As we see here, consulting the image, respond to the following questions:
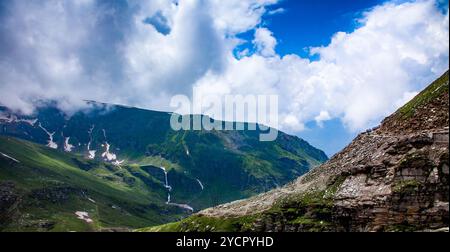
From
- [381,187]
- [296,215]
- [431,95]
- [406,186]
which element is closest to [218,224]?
[296,215]

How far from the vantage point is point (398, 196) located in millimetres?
98500

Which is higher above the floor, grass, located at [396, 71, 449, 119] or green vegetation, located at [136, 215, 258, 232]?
grass, located at [396, 71, 449, 119]

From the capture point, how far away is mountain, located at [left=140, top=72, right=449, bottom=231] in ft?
310

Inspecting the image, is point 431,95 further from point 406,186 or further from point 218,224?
point 218,224

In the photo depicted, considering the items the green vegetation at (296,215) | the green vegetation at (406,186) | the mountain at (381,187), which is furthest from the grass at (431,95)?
the green vegetation at (406,186)

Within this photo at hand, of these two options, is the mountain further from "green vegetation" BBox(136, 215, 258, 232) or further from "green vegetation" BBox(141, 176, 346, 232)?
"green vegetation" BBox(136, 215, 258, 232)

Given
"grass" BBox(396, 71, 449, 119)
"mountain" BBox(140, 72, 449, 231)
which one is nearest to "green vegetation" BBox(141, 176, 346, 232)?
"mountain" BBox(140, 72, 449, 231)

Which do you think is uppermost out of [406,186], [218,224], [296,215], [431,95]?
[431,95]

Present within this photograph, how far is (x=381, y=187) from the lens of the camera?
105938 millimetres

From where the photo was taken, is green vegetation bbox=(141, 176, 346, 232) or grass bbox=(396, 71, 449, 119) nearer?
grass bbox=(396, 71, 449, 119)

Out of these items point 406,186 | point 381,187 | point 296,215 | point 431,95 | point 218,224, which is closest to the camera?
point 406,186

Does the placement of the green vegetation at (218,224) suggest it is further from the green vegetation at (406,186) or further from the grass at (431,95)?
the grass at (431,95)

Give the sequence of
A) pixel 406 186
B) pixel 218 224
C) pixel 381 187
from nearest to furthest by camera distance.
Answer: pixel 406 186 < pixel 381 187 < pixel 218 224
